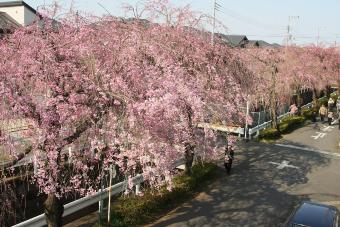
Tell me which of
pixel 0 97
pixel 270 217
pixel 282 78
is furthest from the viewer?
pixel 282 78

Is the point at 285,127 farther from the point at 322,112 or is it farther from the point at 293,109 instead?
the point at 322,112

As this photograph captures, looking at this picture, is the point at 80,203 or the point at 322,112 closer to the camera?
the point at 80,203

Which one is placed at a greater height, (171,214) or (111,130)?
(111,130)

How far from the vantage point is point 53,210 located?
9.73 m

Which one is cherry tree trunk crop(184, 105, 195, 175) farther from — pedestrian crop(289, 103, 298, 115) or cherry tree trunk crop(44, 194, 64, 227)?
pedestrian crop(289, 103, 298, 115)

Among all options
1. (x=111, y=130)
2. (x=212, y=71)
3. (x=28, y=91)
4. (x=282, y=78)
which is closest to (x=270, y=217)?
(x=212, y=71)

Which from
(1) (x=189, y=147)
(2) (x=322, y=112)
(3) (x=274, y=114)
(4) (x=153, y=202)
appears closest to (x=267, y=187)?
(1) (x=189, y=147)

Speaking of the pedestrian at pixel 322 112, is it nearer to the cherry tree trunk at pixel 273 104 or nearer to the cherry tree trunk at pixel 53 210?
the cherry tree trunk at pixel 273 104

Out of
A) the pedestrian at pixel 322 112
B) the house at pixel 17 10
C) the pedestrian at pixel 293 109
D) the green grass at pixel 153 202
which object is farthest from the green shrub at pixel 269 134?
the house at pixel 17 10

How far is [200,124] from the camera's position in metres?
12.3

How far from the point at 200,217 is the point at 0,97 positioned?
7.52 metres

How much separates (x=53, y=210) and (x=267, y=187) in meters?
9.38

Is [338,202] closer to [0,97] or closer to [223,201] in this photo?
[223,201]

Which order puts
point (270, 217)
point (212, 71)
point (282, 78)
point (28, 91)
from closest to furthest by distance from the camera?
1. point (28, 91)
2. point (270, 217)
3. point (212, 71)
4. point (282, 78)
